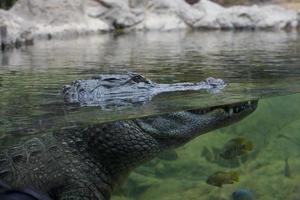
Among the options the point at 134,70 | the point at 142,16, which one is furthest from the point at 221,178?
the point at 142,16

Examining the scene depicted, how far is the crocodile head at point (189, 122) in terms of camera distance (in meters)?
4.18

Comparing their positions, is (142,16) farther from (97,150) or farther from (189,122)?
(97,150)

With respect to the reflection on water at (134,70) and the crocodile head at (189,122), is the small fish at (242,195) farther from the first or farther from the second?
the reflection on water at (134,70)

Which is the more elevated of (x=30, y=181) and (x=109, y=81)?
(x=109, y=81)

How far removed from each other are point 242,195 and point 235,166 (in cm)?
23

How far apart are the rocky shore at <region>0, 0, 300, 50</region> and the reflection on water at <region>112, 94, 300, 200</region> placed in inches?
428

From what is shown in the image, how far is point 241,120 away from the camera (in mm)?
4297

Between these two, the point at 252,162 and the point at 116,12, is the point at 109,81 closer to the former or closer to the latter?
the point at 252,162

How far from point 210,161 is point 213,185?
0.50 feet

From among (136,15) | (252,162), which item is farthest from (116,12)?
(252,162)

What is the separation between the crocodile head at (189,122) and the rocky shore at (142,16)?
10695mm

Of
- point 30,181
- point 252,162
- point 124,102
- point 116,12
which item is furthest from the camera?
point 116,12

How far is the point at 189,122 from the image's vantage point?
434 centimetres

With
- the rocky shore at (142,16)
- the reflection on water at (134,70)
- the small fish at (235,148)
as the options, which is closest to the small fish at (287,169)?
the small fish at (235,148)
